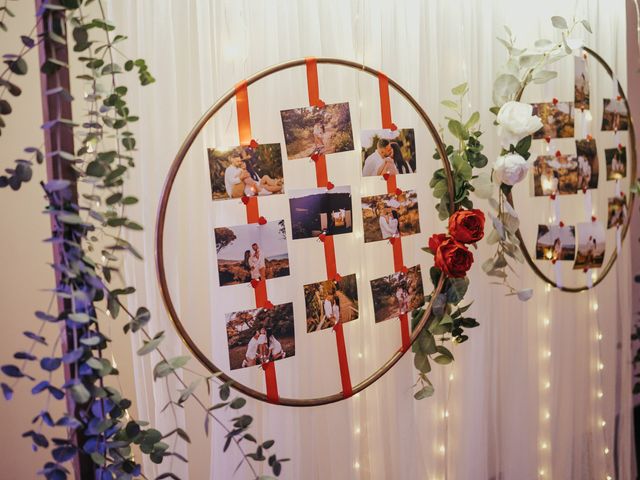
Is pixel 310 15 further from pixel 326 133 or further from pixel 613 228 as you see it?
pixel 613 228

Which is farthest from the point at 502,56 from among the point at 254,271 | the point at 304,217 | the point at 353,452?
the point at 353,452

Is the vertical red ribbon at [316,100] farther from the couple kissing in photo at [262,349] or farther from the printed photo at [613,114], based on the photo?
the printed photo at [613,114]

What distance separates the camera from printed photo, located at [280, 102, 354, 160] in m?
1.49

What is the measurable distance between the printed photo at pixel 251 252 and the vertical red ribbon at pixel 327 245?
133 millimetres

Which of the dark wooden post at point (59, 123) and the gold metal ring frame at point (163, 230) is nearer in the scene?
the dark wooden post at point (59, 123)

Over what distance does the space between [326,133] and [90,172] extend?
646 millimetres

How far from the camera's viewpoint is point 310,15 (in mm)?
1556

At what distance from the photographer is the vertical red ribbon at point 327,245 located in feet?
4.96

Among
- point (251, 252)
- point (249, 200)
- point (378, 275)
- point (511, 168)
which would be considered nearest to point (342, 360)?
point (378, 275)

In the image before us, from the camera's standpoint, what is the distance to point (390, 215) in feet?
5.42

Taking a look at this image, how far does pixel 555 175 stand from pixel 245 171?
111 cm

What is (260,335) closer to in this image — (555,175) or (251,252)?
(251,252)

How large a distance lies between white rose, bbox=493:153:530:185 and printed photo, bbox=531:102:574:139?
0.29m

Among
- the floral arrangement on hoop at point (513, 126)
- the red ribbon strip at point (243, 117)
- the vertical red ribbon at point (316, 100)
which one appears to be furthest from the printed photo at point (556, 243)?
the red ribbon strip at point (243, 117)
